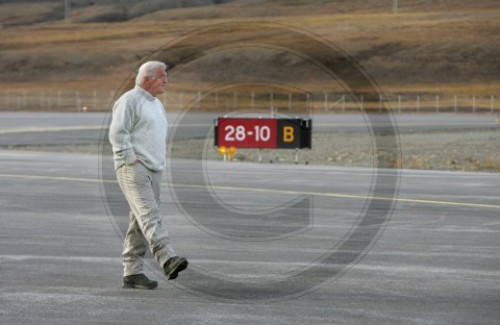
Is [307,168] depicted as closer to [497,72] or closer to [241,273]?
[241,273]

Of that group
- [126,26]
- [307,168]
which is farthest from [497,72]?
[307,168]

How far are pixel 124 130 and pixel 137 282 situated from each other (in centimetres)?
136

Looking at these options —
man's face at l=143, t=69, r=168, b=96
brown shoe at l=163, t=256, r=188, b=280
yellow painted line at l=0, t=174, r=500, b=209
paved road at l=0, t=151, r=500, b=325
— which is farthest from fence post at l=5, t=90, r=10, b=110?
brown shoe at l=163, t=256, r=188, b=280

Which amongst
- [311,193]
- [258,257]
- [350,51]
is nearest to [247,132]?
[311,193]

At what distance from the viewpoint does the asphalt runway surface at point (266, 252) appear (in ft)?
31.6

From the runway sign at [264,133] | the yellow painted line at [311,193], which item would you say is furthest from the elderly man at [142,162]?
the runway sign at [264,133]

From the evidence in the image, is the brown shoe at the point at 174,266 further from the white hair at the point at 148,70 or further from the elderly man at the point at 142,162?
the white hair at the point at 148,70

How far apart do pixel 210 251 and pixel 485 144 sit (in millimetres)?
27688

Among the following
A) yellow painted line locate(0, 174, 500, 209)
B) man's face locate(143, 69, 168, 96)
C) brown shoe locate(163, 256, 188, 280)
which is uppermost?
man's face locate(143, 69, 168, 96)

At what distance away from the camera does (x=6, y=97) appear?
108m

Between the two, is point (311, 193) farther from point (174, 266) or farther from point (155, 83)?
point (174, 266)

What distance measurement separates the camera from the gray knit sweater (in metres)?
10.4

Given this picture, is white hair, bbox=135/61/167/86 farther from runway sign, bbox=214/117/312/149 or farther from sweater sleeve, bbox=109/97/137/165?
runway sign, bbox=214/117/312/149

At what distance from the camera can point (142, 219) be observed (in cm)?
1042
